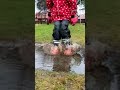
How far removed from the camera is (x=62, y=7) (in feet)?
10.5

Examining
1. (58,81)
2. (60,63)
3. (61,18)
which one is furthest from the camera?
(61,18)

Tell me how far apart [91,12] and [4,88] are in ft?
2.04

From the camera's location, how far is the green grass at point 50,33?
2.94 m

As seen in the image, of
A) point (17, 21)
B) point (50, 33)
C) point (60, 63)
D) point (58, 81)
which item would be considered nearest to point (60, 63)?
point (60, 63)

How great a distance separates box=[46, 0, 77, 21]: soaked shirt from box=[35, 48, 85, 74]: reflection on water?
354 mm

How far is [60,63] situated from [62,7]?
47 centimetres

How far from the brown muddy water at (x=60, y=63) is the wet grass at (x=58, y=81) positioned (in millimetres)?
200

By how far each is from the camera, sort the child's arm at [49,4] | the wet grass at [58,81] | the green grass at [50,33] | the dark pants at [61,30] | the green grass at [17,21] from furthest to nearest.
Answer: the dark pants at [61,30] → the child's arm at [49,4] → the green grass at [50,33] → the wet grass at [58,81] → the green grass at [17,21]

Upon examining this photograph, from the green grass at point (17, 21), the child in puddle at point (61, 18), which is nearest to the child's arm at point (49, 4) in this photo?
the child in puddle at point (61, 18)

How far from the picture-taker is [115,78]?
6.96ft

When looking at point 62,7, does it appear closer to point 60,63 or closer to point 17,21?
point 60,63

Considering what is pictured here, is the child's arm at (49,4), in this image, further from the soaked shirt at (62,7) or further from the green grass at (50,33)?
the green grass at (50,33)

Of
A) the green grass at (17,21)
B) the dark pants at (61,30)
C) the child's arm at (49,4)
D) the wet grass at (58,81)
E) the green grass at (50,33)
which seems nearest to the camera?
the green grass at (17,21)

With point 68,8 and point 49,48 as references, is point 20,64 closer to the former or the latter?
point 68,8
